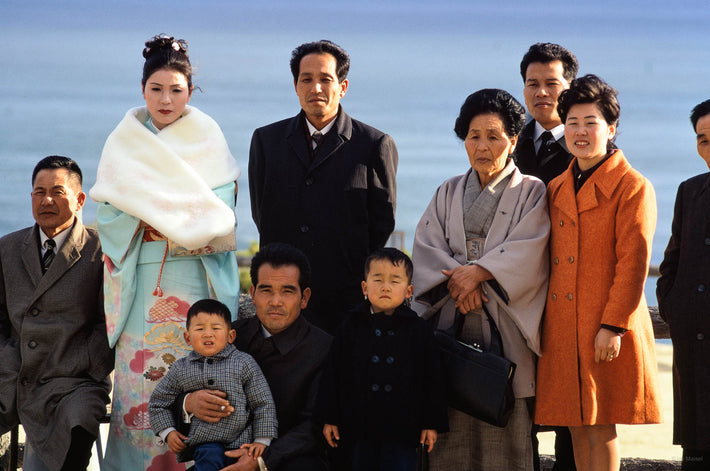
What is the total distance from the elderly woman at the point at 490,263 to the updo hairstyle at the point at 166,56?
56.2 inches

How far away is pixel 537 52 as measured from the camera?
5.08 m

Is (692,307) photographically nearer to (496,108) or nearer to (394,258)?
(496,108)

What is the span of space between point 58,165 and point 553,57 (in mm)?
2780

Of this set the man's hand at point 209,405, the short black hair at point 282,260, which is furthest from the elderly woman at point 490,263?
the man's hand at point 209,405

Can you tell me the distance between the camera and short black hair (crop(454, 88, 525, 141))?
4203 millimetres

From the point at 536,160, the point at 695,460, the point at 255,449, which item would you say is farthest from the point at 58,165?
the point at 695,460

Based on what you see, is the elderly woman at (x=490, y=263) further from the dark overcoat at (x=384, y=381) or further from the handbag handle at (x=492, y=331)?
the dark overcoat at (x=384, y=381)

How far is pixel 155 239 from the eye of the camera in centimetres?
446

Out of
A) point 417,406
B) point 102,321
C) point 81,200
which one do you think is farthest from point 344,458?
point 81,200

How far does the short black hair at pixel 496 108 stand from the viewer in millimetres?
4203

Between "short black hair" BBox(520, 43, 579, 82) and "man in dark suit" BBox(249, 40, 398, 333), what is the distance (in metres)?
1.04

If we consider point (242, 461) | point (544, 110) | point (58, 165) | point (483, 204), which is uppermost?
point (544, 110)

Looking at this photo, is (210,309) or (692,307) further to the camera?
(692,307)

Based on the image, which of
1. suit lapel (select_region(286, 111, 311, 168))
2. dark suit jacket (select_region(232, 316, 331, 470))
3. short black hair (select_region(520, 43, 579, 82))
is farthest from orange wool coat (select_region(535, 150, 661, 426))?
suit lapel (select_region(286, 111, 311, 168))
